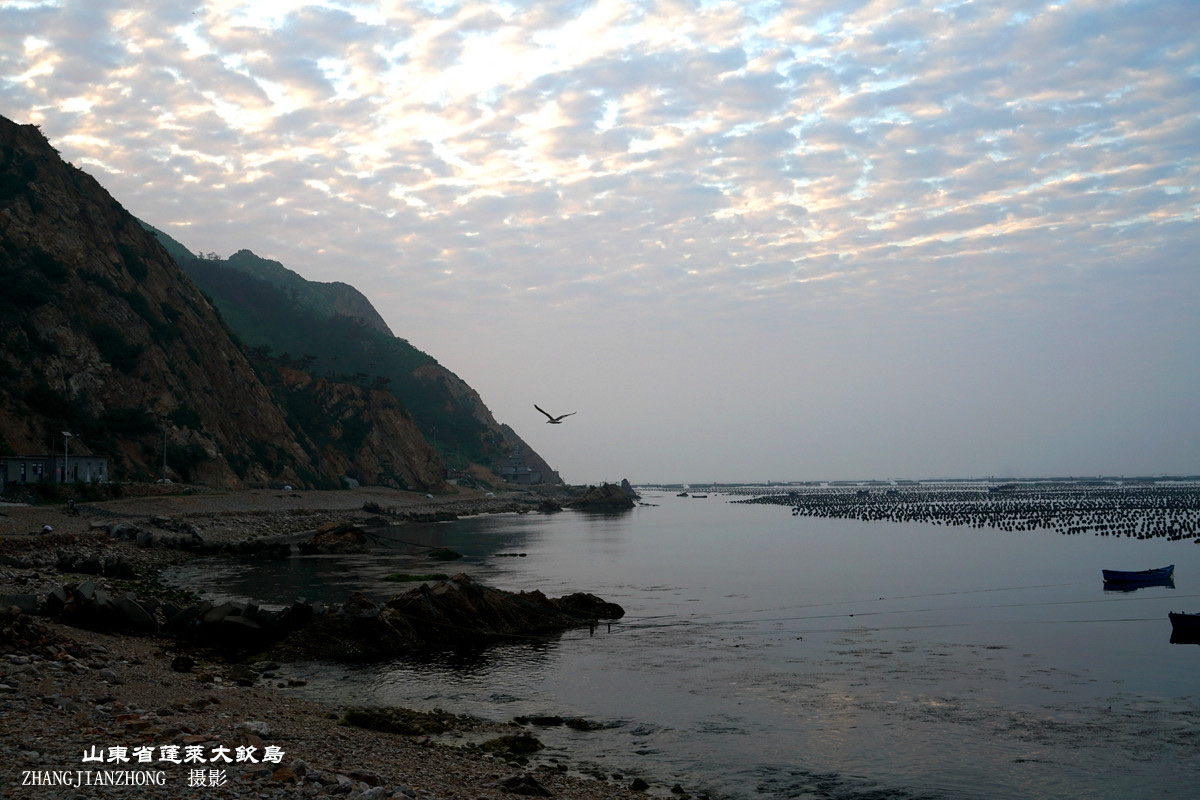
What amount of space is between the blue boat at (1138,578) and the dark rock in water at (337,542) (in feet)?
151

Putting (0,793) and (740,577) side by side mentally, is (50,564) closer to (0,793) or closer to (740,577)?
(0,793)

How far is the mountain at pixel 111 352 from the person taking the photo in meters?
66.3

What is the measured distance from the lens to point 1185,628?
92.3 ft

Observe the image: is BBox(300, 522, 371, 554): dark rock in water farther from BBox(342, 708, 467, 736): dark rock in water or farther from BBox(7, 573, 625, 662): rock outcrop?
BBox(342, 708, 467, 736): dark rock in water

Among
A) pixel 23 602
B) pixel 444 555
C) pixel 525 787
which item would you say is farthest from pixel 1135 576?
pixel 23 602

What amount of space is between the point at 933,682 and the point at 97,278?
272ft

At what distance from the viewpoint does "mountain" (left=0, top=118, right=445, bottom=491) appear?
66312mm

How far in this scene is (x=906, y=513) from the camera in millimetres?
121625

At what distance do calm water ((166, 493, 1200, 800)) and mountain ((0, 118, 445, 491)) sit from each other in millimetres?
32709

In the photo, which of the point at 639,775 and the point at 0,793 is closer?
the point at 0,793

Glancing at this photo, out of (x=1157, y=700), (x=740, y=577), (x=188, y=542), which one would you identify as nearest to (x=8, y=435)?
(x=188, y=542)

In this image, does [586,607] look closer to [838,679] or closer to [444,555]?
[838,679]

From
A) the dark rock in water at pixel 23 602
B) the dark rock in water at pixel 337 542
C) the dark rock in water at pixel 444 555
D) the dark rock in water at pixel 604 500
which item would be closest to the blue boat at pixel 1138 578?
the dark rock in water at pixel 444 555

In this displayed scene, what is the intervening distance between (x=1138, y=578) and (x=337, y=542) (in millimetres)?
48287
